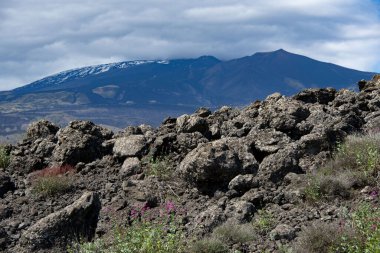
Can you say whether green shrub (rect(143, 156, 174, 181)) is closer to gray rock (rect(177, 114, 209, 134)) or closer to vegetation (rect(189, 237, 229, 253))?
gray rock (rect(177, 114, 209, 134))

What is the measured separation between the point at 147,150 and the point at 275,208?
187 inches

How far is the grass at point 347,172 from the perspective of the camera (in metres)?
10.1

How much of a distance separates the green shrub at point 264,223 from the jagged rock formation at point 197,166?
0.50 feet

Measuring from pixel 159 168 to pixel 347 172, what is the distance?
416 cm

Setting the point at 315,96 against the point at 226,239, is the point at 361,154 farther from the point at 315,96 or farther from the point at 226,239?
the point at 315,96

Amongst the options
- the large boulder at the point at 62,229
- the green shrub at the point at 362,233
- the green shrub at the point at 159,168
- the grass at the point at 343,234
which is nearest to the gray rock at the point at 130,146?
the green shrub at the point at 159,168

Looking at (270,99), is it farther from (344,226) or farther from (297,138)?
(344,226)

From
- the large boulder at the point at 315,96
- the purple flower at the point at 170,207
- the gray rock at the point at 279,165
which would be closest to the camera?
the purple flower at the point at 170,207

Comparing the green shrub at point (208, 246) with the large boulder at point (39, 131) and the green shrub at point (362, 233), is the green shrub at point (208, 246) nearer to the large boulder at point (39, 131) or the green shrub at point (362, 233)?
the green shrub at point (362, 233)

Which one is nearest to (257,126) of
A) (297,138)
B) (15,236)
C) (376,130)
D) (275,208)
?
(297,138)

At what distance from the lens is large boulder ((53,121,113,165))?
1449cm

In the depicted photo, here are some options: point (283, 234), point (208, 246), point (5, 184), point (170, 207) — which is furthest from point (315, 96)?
point (208, 246)

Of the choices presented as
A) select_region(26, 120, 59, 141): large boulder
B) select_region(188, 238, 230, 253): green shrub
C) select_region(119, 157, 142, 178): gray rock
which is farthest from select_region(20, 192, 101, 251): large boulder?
select_region(26, 120, 59, 141): large boulder

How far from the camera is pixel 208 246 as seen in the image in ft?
27.8
